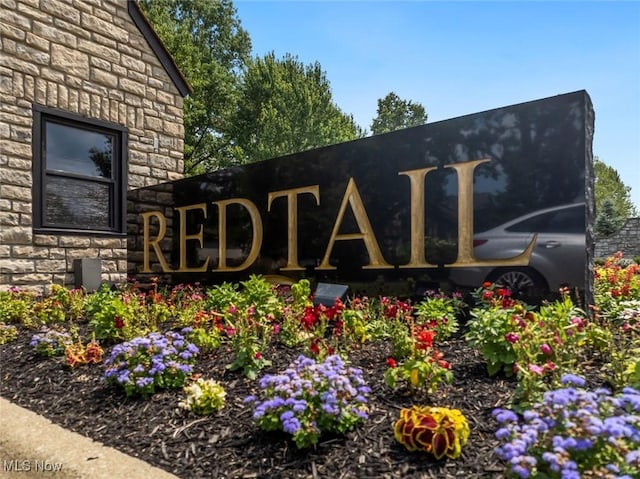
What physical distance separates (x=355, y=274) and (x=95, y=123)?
5441mm

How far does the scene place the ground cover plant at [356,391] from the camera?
181cm

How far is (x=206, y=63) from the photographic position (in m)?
21.5

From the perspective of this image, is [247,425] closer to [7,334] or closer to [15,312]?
[7,334]

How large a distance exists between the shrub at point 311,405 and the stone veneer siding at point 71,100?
592cm

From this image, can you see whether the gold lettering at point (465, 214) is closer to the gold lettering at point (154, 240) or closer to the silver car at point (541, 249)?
the silver car at point (541, 249)

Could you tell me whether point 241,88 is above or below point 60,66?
above

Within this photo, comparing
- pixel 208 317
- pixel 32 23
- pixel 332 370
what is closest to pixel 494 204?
pixel 332 370

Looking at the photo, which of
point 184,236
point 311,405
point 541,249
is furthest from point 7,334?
point 541,249

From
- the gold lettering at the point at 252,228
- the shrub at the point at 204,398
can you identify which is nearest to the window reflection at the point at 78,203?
the gold lettering at the point at 252,228

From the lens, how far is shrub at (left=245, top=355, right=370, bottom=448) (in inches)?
85.7

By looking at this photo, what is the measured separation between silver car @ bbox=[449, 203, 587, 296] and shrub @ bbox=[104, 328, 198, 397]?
279 centimetres

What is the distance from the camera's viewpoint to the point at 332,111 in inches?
894

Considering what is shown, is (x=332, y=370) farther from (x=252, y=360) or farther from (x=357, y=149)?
(x=357, y=149)

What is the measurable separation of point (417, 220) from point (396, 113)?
81.7 ft
